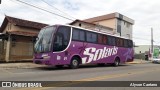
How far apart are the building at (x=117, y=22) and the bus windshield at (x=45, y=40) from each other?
97.3 feet

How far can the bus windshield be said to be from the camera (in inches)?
770

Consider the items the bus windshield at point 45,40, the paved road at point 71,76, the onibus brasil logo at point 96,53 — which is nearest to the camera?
the paved road at point 71,76

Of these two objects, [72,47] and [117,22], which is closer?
[72,47]

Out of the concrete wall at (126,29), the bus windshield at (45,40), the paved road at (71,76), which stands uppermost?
the concrete wall at (126,29)

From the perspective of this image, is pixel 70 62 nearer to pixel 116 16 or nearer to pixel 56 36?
pixel 56 36

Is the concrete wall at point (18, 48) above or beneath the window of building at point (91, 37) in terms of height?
beneath

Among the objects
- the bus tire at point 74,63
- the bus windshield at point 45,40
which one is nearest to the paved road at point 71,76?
the bus windshield at point 45,40

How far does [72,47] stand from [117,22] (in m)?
31.4

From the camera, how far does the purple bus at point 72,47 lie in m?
19.6

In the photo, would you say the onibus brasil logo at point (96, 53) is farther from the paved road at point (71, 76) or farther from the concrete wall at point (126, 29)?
the concrete wall at point (126, 29)

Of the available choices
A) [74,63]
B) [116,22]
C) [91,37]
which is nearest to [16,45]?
[91,37]

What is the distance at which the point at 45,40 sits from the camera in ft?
65.1

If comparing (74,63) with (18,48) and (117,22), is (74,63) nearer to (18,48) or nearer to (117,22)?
(18,48)

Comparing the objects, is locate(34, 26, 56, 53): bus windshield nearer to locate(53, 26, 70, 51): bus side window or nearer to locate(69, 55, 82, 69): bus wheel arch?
locate(53, 26, 70, 51): bus side window
